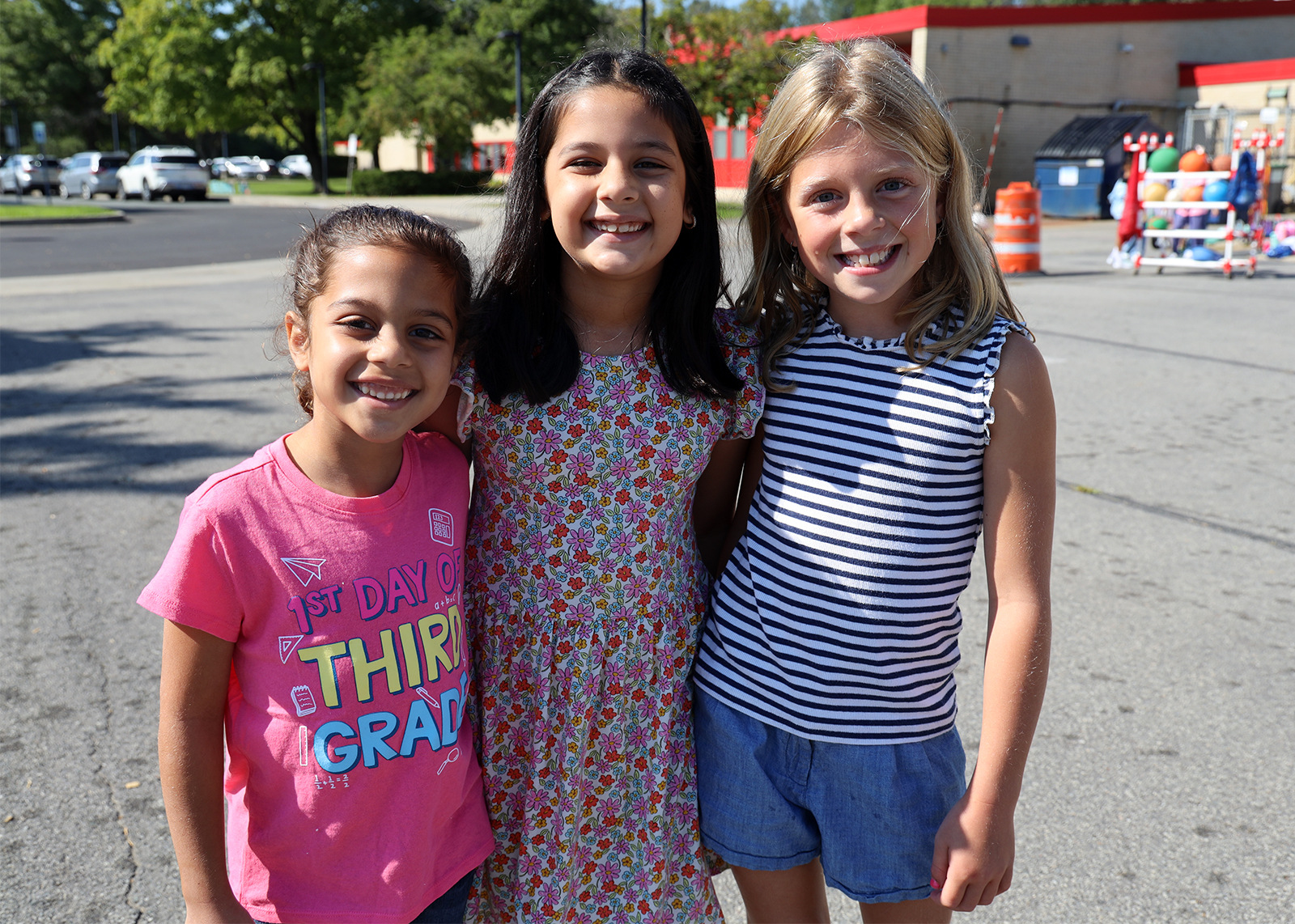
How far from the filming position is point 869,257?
1600 mm

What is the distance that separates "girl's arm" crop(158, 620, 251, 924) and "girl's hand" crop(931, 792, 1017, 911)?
3.39 ft

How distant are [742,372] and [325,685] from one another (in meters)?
0.84

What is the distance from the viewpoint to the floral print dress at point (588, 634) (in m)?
1.73

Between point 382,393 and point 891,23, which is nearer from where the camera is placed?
point 382,393

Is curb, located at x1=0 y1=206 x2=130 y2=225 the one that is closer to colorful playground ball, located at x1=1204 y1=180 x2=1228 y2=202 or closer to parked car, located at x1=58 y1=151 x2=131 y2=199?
parked car, located at x1=58 y1=151 x2=131 y2=199

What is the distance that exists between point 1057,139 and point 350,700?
26841 mm

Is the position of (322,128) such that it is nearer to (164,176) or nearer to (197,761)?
(164,176)

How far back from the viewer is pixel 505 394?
1.71 meters

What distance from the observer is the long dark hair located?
5.58 feet

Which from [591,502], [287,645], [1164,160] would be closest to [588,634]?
[591,502]

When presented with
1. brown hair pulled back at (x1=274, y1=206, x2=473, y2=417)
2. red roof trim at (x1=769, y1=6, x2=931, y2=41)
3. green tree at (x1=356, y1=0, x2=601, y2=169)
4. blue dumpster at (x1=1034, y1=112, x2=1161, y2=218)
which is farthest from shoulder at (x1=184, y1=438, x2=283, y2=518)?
green tree at (x1=356, y1=0, x2=601, y2=169)

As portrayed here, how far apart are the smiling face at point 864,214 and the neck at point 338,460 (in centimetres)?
Answer: 76

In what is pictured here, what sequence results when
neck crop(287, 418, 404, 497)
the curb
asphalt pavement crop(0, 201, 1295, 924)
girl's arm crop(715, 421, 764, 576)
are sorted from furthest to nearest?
the curb, asphalt pavement crop(0, 201, 1295, 924), girl's arm crop(715, 421, 764, 576), neck crop(287, 418, 404, 497)

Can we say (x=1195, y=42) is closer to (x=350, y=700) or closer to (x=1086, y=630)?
(x=1086, y=630)
